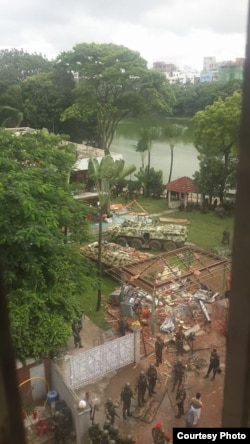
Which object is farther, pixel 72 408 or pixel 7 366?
pixel 72 408

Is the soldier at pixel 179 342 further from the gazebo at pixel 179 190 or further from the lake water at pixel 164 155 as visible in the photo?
the lake water at pixel 164 155

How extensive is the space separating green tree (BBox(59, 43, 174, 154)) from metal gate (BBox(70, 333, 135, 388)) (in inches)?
378

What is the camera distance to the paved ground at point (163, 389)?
4371 millimetres

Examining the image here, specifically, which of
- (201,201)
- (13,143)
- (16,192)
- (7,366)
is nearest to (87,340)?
(16,192)

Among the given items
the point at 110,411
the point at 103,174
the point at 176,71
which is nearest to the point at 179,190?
the point at 103,174

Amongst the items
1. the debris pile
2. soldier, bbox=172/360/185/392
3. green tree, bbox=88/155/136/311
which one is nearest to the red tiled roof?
the debris pile

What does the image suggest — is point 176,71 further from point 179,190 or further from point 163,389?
point 163,389

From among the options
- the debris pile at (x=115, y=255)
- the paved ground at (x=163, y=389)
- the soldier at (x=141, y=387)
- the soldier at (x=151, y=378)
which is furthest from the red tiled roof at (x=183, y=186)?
the soldier at (x=141, y=387)

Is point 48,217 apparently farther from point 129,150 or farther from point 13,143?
point 129,150

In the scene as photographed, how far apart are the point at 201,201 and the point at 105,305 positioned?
6.16 metres

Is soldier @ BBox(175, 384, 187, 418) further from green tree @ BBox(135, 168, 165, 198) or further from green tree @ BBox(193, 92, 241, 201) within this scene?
green tree @ BBox(135, 168, 165, 198)

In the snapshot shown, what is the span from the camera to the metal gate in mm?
4848

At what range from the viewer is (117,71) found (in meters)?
13.4

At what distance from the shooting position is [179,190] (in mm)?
12383
